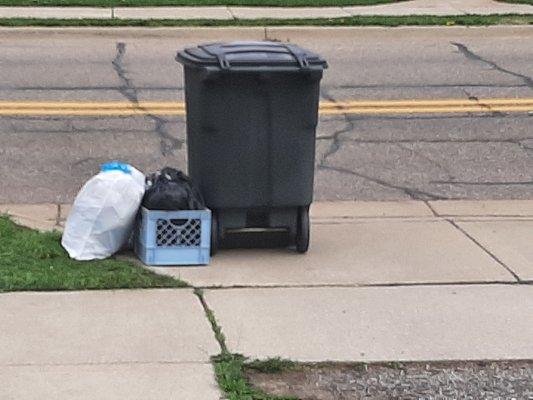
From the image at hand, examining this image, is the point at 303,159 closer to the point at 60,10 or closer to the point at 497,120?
the point at 497,120

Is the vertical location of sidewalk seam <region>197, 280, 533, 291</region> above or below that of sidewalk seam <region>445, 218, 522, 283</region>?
above

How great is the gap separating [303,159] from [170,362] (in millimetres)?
2012

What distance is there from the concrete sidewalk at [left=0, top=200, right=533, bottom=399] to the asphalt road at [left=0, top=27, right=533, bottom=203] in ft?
4.64

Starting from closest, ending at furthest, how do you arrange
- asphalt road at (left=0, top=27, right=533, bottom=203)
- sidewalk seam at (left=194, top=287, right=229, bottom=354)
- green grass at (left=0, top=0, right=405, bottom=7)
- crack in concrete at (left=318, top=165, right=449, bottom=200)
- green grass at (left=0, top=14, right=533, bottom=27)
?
sidewalk seam at (left=194, top=287, right=229, bottom=354) → crack in concrete at (left=318, top=165, right=449, bottom=200) → asphalt road at (left=0, top=27, right=533, bottom=203) → green grass at (left=0, top=14, right=533, bottom=27) → green grass at (left=0, top=0, right=405, bottom=7)

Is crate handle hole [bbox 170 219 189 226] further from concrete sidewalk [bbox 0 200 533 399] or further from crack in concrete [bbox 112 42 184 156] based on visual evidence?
crack in concrete [bbox 112 42 184 156]

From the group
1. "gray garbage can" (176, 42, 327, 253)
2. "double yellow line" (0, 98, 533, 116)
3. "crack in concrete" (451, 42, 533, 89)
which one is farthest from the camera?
"crack in concrete" (451, 42, 533, 89)

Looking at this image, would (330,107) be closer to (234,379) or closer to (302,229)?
(302,229)

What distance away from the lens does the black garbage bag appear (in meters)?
6.80

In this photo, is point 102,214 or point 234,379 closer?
point 234,379

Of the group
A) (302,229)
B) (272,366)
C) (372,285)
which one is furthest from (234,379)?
(302,229)

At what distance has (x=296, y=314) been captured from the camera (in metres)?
6.12

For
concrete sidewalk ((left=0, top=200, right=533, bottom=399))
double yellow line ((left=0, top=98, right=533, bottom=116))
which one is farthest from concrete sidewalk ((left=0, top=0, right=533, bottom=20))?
concrete sidewalk ((left=0, top=200, right=533, bottom=399))

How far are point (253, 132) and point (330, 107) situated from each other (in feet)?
15.3

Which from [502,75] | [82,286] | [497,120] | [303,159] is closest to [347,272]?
[303,159]
